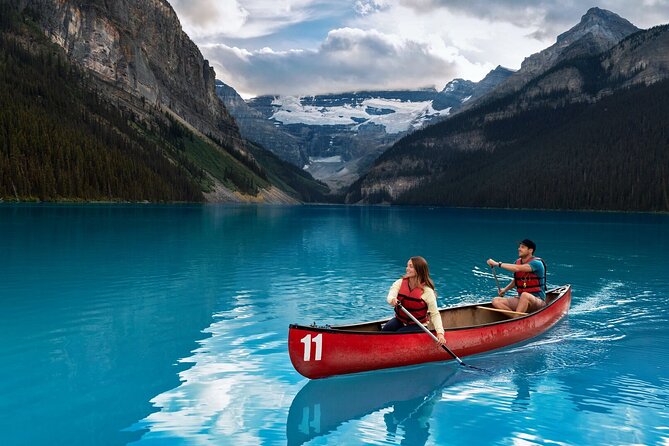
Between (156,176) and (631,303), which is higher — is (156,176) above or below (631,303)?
above

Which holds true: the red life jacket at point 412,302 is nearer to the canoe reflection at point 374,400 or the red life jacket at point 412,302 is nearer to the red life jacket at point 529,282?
the canoe reflection at point 374,400

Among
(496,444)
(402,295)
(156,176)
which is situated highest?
(156,176)

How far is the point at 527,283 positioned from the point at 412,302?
314 inches

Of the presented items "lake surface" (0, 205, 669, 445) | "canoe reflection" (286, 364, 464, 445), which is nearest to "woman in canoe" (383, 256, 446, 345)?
"canoe reflection" (286, 364, 464, 445)

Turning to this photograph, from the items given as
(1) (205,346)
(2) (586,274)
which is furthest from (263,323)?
(2) (586,274)

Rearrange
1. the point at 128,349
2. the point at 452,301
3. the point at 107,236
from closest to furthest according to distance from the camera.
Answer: the point at 128,349
the point at 452,301
the point at 107,236

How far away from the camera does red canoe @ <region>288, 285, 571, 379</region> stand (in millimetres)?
14188

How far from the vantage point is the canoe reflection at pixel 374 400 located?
40.4 feet

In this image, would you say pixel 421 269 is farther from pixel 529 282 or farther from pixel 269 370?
pixel 529 282

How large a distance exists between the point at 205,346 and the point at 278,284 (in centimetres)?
1415

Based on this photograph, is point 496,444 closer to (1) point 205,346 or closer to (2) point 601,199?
(1) point 205,346

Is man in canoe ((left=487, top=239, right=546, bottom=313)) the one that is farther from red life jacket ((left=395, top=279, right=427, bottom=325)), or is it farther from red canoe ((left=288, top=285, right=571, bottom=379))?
red life jacket ((left=395, top=279, right=427, bottom=325))

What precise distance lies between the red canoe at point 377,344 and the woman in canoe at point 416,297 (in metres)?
0.54

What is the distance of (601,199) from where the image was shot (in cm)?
19225
